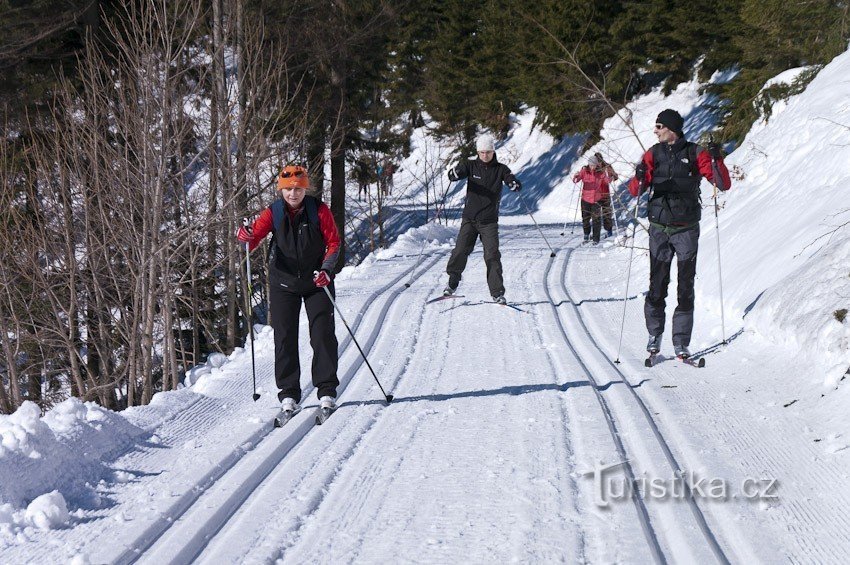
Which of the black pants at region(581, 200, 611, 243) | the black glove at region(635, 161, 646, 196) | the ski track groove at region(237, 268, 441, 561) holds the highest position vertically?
the black glove at region(635, 161, 646, 196)

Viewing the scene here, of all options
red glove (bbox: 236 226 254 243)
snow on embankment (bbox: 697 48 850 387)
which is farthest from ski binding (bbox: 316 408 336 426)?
snow on embankment (bbox: 697 48 850 387)

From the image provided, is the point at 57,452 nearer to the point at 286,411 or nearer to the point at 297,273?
the point at 286,411

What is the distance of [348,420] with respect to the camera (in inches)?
236

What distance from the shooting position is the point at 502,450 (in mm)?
5133

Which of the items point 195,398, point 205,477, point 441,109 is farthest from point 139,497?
point 441,109

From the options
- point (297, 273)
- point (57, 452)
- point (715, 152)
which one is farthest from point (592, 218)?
point (57, 452)

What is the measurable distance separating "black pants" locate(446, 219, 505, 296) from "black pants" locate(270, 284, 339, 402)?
4543 millimetres

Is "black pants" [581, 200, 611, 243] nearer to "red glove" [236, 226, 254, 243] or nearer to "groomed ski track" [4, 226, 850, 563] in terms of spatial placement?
"groomed ski track" [4, 226, 850, 563]

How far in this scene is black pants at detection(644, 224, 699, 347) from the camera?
7.28m

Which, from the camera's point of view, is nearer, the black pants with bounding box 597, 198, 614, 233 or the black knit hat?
the black knit hat

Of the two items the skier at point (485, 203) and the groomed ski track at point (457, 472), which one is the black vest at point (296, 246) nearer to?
the groomed ski track at point (457, 472)

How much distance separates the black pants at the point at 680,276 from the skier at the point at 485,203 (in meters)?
2.72

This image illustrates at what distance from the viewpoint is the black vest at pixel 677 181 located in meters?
7.14

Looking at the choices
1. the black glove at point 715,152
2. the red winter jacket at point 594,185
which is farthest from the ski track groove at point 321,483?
the red winter jacket at point 594,185
